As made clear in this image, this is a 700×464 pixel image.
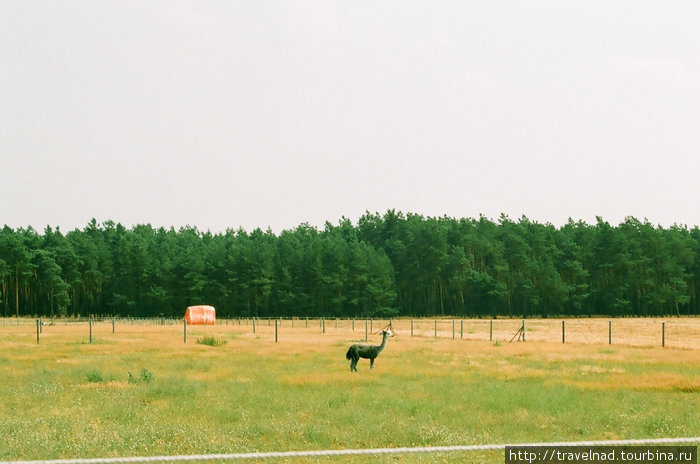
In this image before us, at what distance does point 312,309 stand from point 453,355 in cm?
9477

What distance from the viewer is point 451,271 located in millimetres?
129875

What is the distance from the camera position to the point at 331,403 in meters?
18.3

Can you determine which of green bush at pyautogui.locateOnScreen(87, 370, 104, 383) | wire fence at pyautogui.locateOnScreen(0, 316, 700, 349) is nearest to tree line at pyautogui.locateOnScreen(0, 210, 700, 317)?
wire fence at pyautogui.locateOnScreen(0, 316, 700, 349)

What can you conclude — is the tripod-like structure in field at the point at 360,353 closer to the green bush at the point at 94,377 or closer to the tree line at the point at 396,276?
the green bush at the point at 94,377

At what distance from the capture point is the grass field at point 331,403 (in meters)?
13.6

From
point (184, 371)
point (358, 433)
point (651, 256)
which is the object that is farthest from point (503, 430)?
point (651, 256)

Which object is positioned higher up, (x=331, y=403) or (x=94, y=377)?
(x=331, y=403)

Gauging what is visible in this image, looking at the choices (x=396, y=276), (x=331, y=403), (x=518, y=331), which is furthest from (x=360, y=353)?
(x=396, y=276)

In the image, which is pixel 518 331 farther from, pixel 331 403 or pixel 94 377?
pixel 331 403

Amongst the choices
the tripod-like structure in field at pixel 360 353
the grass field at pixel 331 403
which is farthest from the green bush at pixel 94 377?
the tripod-like structure in field at pixel 360 353

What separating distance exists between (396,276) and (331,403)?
120 meters

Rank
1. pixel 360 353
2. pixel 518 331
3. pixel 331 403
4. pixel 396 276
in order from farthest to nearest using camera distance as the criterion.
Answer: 1. pixel 396 276
2. pixel 518 331
3. pixel 360 353
4. pixel 331 403

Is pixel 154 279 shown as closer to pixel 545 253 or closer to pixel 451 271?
pixel 451 271

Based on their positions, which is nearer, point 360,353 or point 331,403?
point 331,403
